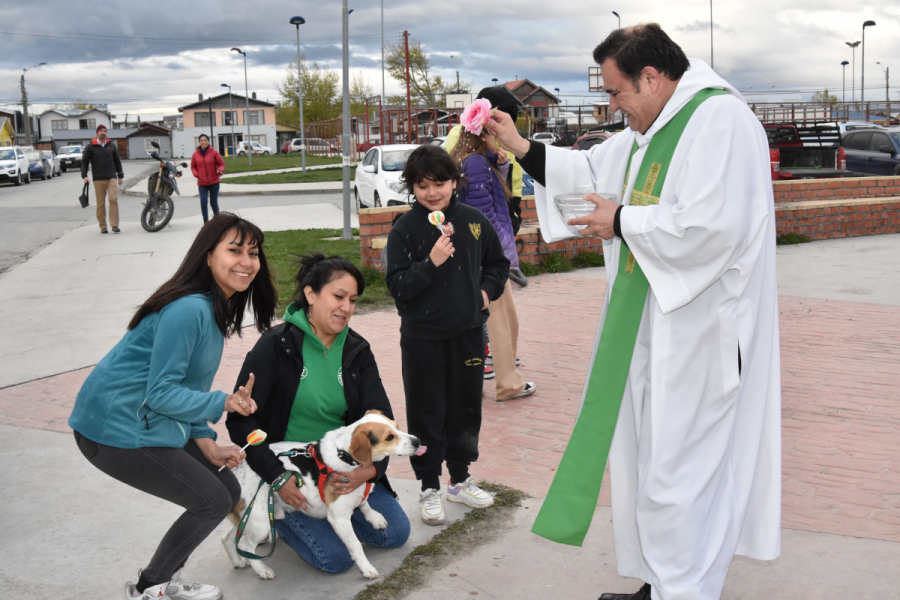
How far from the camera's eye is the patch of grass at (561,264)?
10.1 m

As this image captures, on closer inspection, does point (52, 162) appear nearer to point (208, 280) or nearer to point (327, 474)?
point (208, 280)

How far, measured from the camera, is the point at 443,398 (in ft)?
12.5

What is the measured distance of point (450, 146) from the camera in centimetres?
492

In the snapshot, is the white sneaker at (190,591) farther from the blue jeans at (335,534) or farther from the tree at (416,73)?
the tree at (416,73)

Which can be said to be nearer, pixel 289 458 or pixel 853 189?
pixel 289 458

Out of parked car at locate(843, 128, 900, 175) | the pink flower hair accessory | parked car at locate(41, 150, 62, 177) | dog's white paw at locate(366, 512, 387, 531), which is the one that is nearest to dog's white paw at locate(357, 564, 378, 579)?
dog's white paw at locate(366, 512, 387, 531)

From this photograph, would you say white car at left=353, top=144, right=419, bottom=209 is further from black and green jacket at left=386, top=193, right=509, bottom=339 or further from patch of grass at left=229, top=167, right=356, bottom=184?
black and green jacket at left=386, top=193, right=509, bottom=339

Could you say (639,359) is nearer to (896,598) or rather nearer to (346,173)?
(896,598)

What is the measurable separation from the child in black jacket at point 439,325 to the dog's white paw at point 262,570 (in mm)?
776

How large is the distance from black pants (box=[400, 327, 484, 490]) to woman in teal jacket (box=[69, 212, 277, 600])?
0.98 metres

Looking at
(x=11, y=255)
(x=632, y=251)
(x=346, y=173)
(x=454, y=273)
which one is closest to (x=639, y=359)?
→ (x=632, y=251)

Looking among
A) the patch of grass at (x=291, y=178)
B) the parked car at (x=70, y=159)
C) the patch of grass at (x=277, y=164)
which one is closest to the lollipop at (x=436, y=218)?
the patch of grass at (x=291, y=178)

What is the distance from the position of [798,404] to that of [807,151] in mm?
13213

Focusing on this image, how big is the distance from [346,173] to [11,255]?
17.4ft
